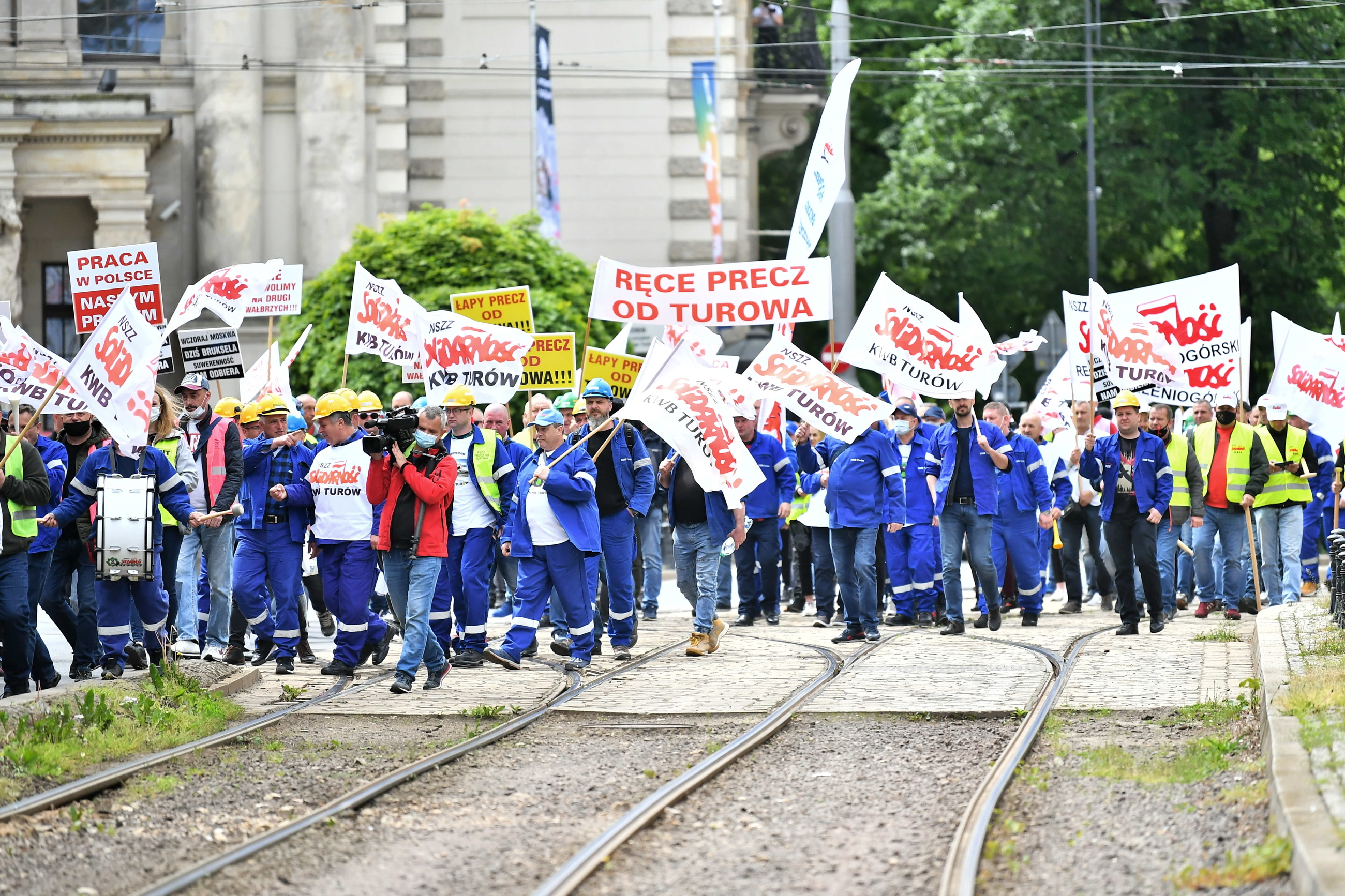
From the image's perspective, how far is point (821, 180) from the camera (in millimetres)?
18531

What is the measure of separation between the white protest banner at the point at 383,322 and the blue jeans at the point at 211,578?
10.2 feet

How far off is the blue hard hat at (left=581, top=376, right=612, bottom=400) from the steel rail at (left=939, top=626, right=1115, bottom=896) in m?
3.79

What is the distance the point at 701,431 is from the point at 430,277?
13.5 metres

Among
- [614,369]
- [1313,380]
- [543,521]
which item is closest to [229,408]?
[543,521]

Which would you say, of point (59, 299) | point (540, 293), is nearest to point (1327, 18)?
point (540, 293)

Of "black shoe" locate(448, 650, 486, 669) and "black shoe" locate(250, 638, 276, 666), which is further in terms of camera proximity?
"black shoe" locate(250, 638, 276, 666)

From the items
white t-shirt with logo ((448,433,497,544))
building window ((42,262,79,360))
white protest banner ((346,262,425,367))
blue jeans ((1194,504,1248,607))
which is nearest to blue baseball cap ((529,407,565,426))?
white t-shirt with logo ((448,433,497,544))

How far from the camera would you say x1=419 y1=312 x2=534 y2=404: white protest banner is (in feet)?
53.0

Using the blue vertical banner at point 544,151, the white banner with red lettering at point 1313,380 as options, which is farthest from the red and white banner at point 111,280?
the blue vertical banner at point 544,151

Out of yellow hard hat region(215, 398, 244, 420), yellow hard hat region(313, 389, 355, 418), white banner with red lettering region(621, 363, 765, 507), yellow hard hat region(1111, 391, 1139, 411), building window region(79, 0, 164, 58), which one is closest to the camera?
yellow hard hat region(313, 389, 355, 418)

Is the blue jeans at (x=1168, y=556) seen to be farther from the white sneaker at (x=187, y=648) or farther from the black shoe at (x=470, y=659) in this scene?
the white sneaker at (x=187, y=648)

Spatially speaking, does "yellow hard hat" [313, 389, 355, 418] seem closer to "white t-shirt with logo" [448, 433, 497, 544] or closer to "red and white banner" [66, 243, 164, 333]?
"white t-shirt with logo" [448, 433, 497, 544]

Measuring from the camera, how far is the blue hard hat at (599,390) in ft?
46.0

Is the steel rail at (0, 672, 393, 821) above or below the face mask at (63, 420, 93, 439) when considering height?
below
